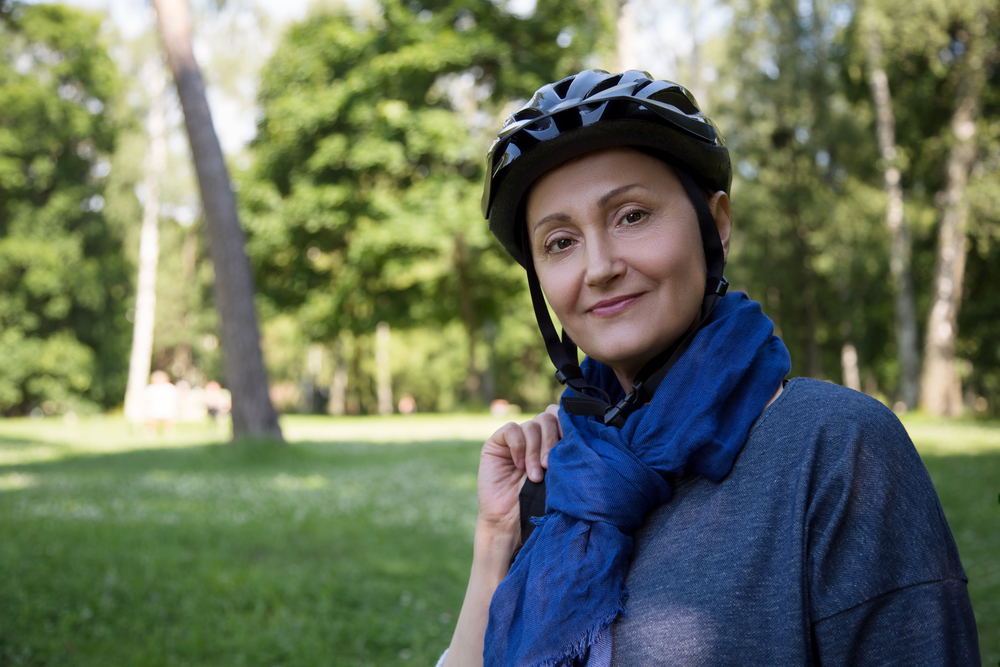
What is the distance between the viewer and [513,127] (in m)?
1.65

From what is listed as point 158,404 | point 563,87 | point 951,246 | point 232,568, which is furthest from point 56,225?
point 563,87

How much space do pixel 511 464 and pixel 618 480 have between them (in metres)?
0.47

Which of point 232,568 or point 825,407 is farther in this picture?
point 232,568

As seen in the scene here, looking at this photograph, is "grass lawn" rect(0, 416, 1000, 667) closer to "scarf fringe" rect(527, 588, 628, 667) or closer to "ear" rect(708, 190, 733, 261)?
"scarf fringe" rect(527, 588, 628, 667)

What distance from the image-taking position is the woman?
109 cm

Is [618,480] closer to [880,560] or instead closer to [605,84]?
[880,560]

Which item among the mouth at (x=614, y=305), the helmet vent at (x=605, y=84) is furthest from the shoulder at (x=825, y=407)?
the helmet vent at (x=605, y=84)

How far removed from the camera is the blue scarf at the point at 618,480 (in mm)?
1278

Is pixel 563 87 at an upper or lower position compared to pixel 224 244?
lower

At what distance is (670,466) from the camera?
4.14 ft

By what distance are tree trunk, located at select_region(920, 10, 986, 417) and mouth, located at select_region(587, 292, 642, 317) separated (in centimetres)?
1971

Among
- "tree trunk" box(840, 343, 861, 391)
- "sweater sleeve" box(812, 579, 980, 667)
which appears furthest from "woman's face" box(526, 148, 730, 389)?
"tree trunk" box(840, 343, 861, 391)

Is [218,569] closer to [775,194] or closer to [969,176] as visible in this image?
[969,176]

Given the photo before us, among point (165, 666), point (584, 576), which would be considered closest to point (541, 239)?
point (584, 576)
